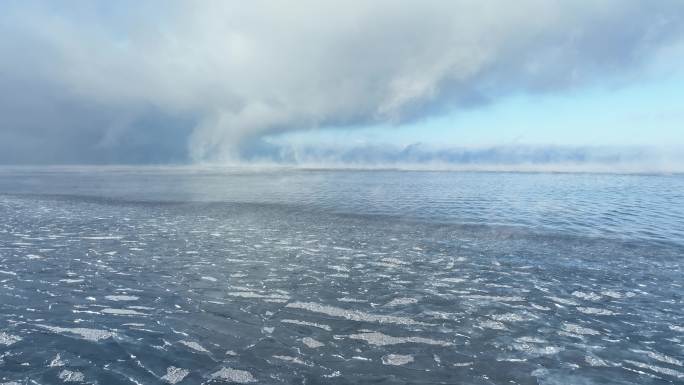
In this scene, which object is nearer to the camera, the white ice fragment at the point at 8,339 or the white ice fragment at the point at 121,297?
the white ice fragment at the point at 8,339

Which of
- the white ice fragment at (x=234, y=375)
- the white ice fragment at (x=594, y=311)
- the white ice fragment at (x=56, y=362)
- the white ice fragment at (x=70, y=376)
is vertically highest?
the white ice fragment at (x=56, y=362)

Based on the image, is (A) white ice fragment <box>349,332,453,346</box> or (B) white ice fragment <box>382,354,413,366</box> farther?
(A) white ice fragment <box>349,332,453,346</box>

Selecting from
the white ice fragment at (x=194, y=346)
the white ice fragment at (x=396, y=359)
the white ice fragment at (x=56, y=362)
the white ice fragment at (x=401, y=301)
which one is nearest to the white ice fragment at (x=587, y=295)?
the white ice fragment at (x=401, y=301)

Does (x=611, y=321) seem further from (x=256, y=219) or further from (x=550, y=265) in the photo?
(x=256, y=219)

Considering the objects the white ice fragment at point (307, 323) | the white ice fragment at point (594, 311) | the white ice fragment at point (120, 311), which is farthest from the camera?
the white ice fragment at point (594, 311)

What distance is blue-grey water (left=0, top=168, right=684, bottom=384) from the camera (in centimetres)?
1165

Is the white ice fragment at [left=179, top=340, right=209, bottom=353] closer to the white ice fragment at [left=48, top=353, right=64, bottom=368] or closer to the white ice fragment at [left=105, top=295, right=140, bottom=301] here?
the white ice fragment at [left=48, top=353, right=64, bottom=368]

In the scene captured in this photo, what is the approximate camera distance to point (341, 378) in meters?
11.0

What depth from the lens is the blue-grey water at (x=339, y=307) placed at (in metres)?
11.6

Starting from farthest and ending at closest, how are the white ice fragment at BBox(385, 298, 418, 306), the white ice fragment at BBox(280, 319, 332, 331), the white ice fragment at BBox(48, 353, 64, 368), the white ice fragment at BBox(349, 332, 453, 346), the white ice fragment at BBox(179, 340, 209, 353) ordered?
the white ice fragment at BBox(385, 298, 418, 306)
the white ice fragment at BBox(280, 319, 332, 331)
the white ice fragment at BBox(349, 332, 453, 346)
the white ice fragment at BBox(179, 340, 209, 353)
the white ice fragment at BBox(48, 353, 64, 368)

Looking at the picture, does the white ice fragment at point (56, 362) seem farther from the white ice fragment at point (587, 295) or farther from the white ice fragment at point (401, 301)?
the white ice fragment at point (587, 295)

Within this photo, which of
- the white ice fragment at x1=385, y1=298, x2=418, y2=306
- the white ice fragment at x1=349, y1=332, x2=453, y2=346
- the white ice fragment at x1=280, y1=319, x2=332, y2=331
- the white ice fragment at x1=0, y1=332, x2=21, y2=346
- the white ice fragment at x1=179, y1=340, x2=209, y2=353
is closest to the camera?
the white ice fragment at x1=179, y1=340, x2=209, y2=353

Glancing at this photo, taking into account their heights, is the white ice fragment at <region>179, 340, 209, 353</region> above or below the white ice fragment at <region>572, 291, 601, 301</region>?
above

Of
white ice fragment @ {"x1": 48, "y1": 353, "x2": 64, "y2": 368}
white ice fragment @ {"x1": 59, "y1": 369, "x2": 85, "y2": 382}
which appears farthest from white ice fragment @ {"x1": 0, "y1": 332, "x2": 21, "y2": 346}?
white ice fragment @ {"x1": 59, "y1": 369, "x2": 85, "y2": 382}
